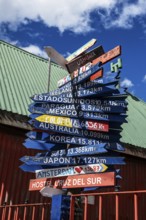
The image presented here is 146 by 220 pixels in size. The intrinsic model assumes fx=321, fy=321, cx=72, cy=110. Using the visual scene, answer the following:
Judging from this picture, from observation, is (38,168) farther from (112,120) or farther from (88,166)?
(112,120)

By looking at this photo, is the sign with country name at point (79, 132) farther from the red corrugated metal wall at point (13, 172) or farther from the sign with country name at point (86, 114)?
the red corrugated metal wall at point (13, 172)

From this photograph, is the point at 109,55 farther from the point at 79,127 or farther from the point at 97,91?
the point at 79,127

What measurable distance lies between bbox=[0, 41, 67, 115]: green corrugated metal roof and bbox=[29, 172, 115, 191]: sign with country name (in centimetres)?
418

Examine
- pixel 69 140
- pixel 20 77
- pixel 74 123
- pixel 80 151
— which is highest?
pixel 20 77

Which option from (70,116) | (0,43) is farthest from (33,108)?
(0,43)

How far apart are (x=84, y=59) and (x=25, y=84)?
18.5 feet

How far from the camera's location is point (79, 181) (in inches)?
207

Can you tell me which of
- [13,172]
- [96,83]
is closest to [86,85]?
[96,83]

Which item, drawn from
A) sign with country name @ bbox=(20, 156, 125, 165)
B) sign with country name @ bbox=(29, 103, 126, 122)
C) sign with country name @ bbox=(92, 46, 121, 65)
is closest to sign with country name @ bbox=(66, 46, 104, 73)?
sign with country name @ bbox=(92, 46, 121, 65)

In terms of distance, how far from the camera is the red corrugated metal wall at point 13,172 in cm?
923

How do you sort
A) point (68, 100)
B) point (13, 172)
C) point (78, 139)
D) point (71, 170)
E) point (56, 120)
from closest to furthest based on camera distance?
point (71, 170) < point (78, 139) < point (56, 120) < point (68, 100) < point (13, 172)

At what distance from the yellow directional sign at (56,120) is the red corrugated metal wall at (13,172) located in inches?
154

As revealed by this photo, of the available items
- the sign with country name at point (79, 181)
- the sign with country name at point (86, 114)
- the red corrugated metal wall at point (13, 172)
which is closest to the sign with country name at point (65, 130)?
the sign with country name at point (86, 114)

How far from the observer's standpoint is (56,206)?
5160mm
